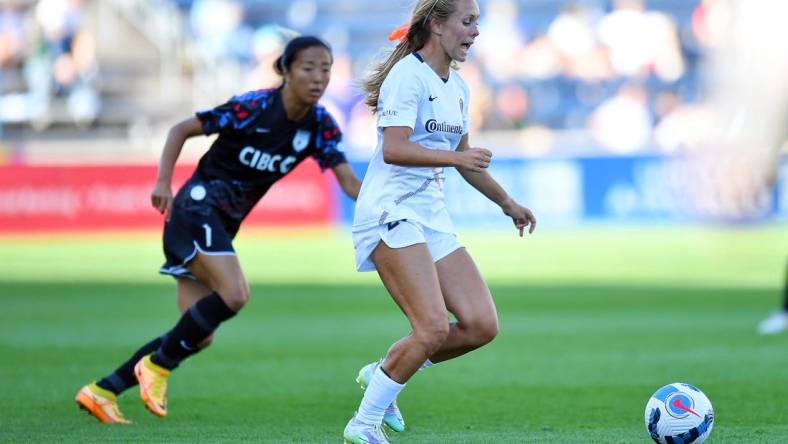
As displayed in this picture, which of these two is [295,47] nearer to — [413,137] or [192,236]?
[192,236]

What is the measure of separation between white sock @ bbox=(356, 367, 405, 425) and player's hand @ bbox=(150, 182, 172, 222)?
208 centimetres

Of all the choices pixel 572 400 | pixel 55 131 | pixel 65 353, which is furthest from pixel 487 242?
pixel 572 400

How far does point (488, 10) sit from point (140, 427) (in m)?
21.4

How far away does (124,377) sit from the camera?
23.8ft

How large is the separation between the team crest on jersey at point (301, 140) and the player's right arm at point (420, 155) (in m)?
1.95

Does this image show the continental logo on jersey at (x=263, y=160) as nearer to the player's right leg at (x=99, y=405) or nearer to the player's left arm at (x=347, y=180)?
the player's left arm at (x=347, y=180)

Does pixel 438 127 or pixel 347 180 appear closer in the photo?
pixel 438 127

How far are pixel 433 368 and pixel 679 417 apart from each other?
12.5 feet

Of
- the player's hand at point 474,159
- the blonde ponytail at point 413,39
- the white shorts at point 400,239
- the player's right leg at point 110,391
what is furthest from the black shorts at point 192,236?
the player's hand at point 474,159

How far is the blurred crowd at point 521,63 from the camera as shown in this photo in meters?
25.2

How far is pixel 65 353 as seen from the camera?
1027cm

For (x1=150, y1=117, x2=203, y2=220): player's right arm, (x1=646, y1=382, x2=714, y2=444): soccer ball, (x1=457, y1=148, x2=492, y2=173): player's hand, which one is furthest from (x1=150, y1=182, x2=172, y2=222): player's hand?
(x1=646, y1=382, x2=714, y2=444): soccer ball

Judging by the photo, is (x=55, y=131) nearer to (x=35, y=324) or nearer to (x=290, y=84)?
(x=35, y=324)

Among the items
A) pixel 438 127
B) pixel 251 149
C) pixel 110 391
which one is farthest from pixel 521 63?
pixel 438 127
